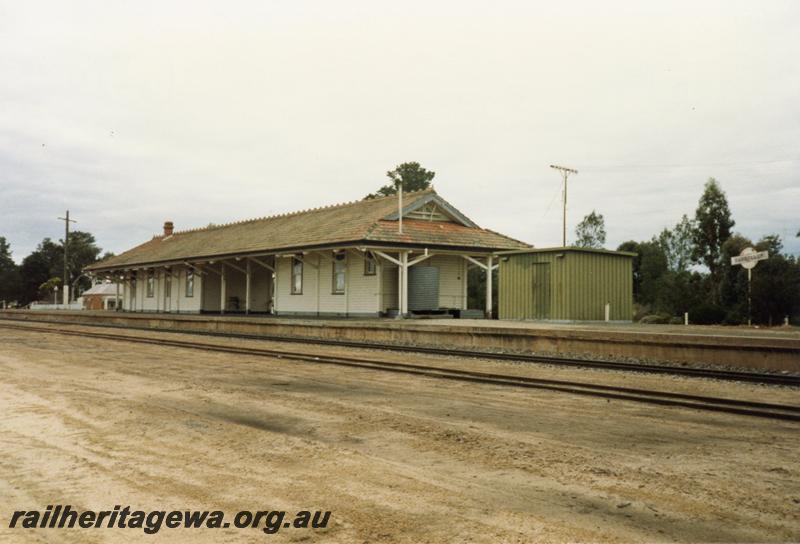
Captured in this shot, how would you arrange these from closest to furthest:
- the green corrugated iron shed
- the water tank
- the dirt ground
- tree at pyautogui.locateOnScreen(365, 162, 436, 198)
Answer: the dirt ground < the green corrugated iron shed < the water tank < tree at pyautogui.locateOnScreen(365, 162, 436, 198)

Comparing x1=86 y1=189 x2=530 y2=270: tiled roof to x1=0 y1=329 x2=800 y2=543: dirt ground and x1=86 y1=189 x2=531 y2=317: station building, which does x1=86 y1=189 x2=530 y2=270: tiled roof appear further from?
x1=0 y1=329 x2=800 y2=543: dirt ground

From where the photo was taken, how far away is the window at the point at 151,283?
41.2 metres

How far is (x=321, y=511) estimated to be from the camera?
377 centimetres

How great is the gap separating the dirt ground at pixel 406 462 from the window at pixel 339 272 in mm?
17367

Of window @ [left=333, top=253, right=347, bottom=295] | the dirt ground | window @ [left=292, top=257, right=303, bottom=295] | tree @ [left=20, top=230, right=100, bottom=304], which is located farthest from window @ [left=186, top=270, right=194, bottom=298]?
tree @ [left=20, top=230, right=100, bottom=304]

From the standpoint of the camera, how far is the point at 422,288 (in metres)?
25.8

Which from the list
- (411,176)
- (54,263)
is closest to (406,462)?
(411,176)

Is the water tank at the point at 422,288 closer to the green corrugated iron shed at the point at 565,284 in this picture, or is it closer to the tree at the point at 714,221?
the green corrugated iron shed at the point at 565,284

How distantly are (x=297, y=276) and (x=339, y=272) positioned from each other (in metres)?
3.15

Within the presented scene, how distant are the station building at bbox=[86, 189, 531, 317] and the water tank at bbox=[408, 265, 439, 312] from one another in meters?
0.04

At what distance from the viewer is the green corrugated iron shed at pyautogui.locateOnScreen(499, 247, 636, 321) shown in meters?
21.5

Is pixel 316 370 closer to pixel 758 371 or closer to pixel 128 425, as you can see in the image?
pixel 128 425

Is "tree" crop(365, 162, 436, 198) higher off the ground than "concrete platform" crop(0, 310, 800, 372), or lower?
higher

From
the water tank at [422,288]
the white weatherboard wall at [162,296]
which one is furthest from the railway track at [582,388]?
the white weatherboard wall at [162,296]
